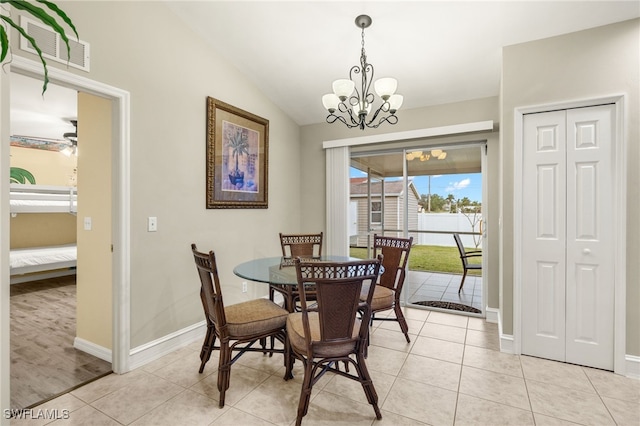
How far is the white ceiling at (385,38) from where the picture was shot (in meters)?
2.46

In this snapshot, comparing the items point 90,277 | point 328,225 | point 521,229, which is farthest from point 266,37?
point 521,229

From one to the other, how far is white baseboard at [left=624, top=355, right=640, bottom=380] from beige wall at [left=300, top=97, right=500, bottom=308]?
1206mm

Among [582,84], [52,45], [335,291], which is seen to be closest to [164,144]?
[52,45]

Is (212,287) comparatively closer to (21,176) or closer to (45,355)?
(45,355)

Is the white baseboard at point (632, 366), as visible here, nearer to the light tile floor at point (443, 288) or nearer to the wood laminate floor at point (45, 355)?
the light tile floor at point (443, 288)

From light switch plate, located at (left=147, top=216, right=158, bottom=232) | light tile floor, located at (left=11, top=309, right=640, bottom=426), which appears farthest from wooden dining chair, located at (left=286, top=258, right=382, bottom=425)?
light switch plate, located at (left=147, top=216, right=158, bottom=232)

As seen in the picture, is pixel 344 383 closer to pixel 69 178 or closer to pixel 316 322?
pixel 316 322

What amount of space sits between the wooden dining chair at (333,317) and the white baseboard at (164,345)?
56.8 inches

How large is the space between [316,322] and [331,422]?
0.59 meters

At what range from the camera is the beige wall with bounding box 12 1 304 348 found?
239 cm

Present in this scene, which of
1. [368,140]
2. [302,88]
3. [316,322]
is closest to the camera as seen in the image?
[316,322]

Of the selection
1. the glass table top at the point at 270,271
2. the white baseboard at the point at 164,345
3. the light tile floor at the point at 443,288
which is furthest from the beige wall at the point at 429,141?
the white baseboard at the point at 164,345

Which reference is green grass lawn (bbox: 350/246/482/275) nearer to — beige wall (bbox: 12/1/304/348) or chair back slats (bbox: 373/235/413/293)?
chair back slats (bbox: 373/235/413/293)

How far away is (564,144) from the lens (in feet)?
8.50
